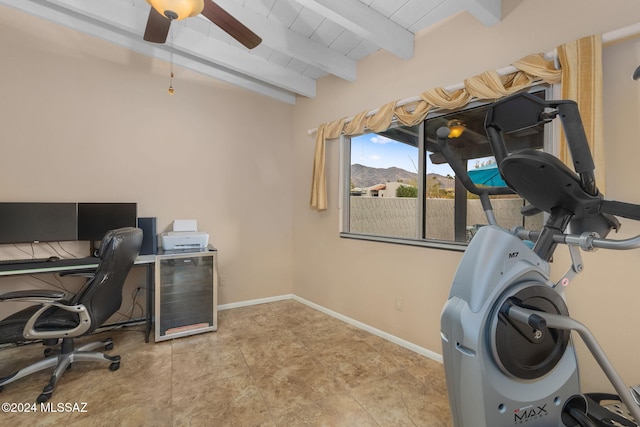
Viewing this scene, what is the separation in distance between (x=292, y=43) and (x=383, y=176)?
154 centimetres

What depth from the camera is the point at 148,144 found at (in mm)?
3174

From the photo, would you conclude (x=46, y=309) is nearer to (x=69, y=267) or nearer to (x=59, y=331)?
(x=59, y=331)

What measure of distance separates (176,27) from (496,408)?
11.6 ft

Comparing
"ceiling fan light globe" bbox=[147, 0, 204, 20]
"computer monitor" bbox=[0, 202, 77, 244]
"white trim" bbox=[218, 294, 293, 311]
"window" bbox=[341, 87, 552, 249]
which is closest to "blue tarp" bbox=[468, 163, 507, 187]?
"window" bbox=[341, 87, 552, 249]

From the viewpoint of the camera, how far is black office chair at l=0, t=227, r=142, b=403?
186cm

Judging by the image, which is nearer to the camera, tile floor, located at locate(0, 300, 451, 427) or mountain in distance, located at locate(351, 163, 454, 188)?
tile floor, located at locate(0, 300, 451, 427)

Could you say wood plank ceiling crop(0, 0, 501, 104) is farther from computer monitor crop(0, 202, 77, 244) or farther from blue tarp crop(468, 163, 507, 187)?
computer monitor crop(0, 202, 77, 244)

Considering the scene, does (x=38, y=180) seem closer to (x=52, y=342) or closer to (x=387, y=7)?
(x=52, y=342)

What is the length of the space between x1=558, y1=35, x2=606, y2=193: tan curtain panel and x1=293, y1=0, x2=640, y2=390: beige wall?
119mm

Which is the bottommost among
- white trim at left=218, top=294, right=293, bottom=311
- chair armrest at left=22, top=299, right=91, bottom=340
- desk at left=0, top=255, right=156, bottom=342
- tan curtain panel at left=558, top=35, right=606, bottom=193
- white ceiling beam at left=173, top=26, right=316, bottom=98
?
white trim at left=218, top=294, right=293, bottom=311

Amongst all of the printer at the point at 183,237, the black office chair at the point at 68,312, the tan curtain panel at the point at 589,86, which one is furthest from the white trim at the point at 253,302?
the tan curtain panel at the point at 589,86

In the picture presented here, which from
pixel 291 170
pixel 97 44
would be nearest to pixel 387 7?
pixel 291 170

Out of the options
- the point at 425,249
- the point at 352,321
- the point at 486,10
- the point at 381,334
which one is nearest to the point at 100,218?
the point at 352,321

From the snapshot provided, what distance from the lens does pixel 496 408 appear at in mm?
998
